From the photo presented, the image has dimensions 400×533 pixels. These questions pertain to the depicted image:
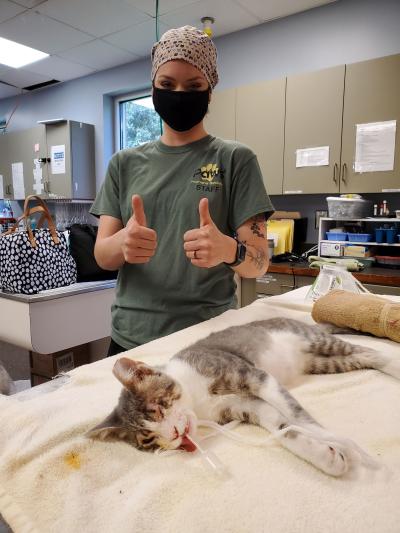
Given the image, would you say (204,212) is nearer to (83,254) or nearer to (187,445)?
(187,445)

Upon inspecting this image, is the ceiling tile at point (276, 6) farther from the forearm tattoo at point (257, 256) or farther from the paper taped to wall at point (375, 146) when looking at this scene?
the forearm tattoo at point (257, 256)

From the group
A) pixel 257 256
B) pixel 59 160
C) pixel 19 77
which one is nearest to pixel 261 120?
pixel 257 256

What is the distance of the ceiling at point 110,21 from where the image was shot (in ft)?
10.0

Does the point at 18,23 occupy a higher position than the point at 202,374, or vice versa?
the point at 18,23

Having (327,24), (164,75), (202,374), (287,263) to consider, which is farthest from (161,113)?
(327,24)

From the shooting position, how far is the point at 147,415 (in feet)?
1.89

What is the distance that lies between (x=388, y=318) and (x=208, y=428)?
65 cm

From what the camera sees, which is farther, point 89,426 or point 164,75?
point 164,75

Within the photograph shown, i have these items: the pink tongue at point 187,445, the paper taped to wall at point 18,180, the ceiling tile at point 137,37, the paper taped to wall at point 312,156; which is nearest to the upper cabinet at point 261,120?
the paper taped to wall at point 312,156

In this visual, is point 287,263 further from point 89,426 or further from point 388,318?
point 89,426

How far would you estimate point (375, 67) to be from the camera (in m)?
2.56

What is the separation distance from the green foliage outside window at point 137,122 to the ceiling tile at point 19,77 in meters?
1.10

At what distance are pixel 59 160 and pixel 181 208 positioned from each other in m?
4.04

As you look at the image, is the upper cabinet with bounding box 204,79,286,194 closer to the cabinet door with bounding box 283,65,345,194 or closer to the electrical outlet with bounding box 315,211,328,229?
the cabinet door with bounding box 283,65,345,194
